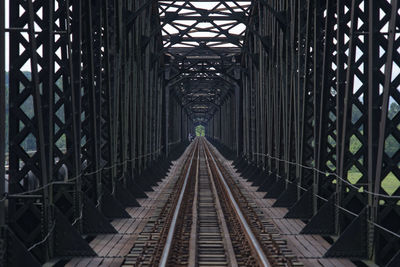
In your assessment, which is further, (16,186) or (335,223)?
(335,223)

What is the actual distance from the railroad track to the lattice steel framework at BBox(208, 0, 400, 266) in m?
1.13

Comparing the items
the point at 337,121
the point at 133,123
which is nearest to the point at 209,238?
the point at 337,121

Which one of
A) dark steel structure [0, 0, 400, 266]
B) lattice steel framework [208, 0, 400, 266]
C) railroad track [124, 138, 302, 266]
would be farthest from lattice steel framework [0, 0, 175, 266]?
lattice steel framework [208, 0, 400, 266]

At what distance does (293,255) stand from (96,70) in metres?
6.95

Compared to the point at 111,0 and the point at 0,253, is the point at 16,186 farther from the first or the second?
the point at 111,0

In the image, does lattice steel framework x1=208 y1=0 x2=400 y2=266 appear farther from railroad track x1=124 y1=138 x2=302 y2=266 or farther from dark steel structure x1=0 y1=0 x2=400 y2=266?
railroad track x1=124 y1=138 x2=302 y2=266

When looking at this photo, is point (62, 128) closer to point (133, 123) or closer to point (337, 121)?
point (337, 121)

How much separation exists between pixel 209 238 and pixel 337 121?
368 cm

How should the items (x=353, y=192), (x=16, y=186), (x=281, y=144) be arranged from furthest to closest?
(x=281, y=144)
(x=353, y=192)
(x=16, y=186)

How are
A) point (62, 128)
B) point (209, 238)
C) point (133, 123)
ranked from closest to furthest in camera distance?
point (62, 128) < point (209, 238) < point (133, 123)

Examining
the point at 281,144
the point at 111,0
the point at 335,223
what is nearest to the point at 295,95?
the point at 281,144

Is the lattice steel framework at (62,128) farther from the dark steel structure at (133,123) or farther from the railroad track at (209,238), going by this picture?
the railroad track at (209,238)

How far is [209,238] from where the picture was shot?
1131 centimetres

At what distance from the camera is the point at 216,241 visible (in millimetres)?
10898
